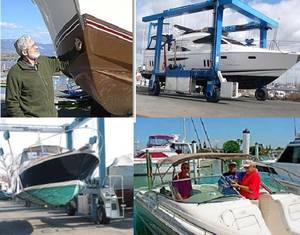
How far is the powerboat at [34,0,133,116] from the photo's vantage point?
3395 mm

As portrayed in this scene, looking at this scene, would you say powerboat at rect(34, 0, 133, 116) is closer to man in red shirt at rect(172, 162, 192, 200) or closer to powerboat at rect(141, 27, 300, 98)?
powerboat at rect(141, 27, 300, 98)

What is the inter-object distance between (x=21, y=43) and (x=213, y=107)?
1.49 m

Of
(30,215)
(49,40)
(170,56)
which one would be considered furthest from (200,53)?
(30,215)

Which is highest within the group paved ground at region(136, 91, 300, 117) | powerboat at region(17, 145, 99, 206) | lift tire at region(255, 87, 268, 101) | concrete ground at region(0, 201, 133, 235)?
lift tire at region(255, 87, 268, 101)

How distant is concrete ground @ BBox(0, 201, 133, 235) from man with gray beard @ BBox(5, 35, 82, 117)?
68cm

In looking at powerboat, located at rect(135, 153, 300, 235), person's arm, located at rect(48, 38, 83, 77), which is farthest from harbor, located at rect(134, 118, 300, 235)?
person's arm, located at rect(48, 38, 83, 77)

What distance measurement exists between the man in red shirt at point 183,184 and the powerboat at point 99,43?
2.36 feet

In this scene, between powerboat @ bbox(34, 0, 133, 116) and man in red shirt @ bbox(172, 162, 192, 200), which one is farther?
man in red shirt @ bbox(172, 162, 192, 200)

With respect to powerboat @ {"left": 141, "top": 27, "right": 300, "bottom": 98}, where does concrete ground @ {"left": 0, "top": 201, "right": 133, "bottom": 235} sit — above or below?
below

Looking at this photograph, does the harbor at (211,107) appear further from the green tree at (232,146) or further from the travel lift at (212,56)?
the green tree at (232,146)

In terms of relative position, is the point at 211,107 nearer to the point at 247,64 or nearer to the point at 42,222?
the point at 247,64

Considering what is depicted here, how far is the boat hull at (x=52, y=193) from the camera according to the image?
3568mm

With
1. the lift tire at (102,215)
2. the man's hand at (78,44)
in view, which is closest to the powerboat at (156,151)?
the lift tire at (102,215)

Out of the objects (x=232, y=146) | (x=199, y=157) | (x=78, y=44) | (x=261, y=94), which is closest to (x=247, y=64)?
(x=261, y=94)
